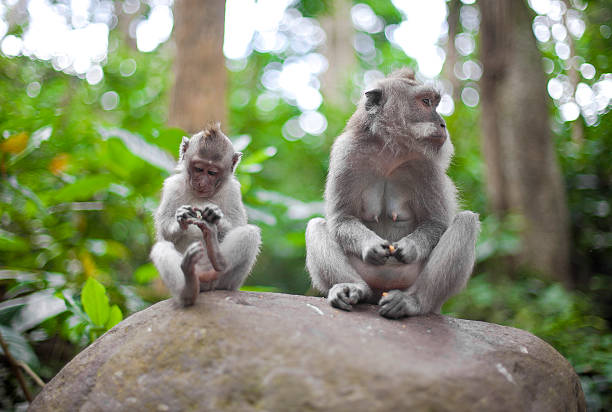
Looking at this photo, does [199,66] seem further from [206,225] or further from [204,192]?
[206,225]

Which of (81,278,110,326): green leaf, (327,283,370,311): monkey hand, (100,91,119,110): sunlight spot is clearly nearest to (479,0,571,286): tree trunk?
(327,283,370,311): monkey hand

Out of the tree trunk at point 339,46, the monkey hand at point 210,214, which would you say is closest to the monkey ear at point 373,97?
the monkey hand at point 210,214

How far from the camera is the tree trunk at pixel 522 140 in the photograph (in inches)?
343

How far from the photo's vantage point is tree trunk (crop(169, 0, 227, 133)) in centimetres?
814

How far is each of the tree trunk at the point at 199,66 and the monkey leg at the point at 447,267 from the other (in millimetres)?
4882

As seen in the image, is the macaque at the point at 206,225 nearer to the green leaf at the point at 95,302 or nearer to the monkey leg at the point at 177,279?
the monkey leg at the point at 177,279

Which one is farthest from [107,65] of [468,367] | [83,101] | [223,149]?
[468,367]

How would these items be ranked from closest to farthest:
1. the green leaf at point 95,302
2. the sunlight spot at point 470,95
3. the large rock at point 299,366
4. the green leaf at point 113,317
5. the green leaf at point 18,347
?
the large rock at point 299,366, the green leaf at point 95,302, the green leaf at point 18,347, the green leaf at point 113,317, the sunlight spot at point 470,95

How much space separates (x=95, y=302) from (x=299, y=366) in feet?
8.59

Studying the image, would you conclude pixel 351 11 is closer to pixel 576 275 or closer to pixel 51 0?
pixel 51 0

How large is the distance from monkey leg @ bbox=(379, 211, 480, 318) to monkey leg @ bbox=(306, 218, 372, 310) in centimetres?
26

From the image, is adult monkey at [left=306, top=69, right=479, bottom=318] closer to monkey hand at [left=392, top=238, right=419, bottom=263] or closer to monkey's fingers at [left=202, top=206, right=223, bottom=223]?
monkey hand at [left=392, top=238, right=419, bottom=263]

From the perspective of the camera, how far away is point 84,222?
738 centimetres

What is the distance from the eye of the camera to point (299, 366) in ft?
9.39
